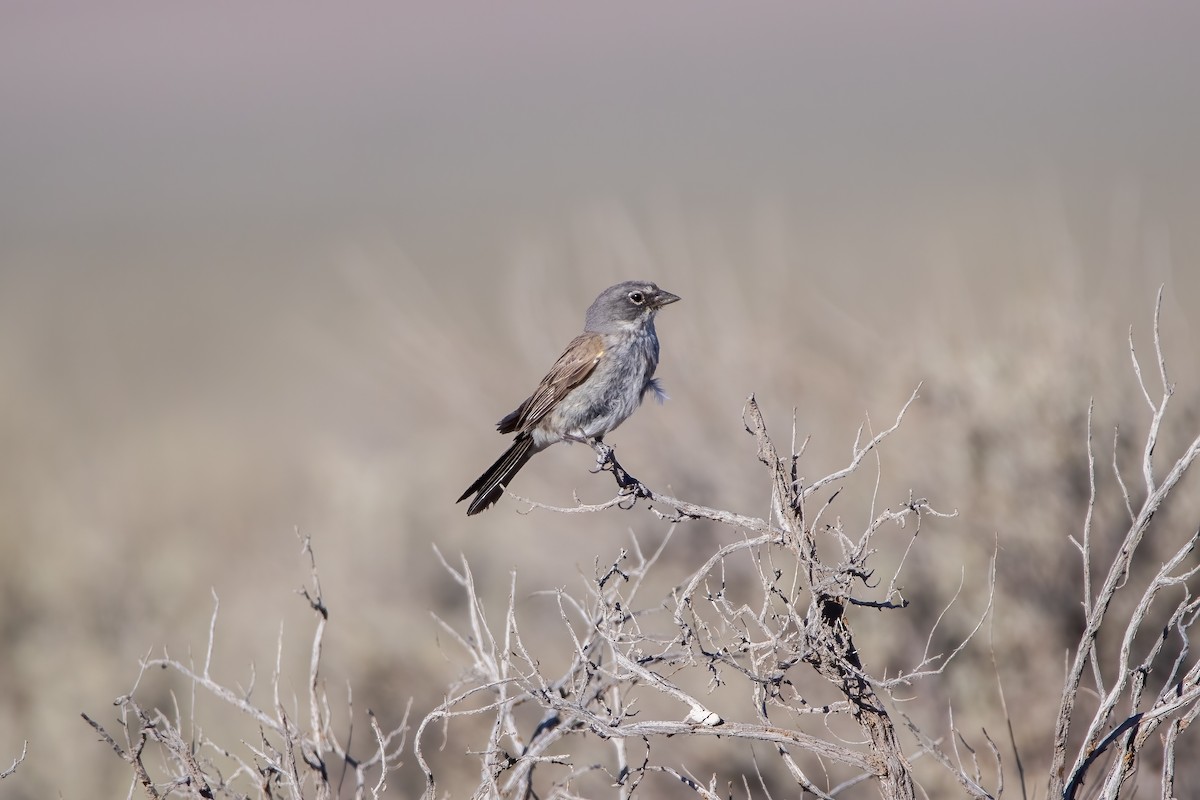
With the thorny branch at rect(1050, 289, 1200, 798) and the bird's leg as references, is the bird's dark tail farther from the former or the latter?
the thorny branch at rect(1050, 289, 1200, 798)

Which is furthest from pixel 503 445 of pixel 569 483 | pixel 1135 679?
pixel 1135 679

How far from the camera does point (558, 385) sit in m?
6.58

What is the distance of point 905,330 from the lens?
334 inches

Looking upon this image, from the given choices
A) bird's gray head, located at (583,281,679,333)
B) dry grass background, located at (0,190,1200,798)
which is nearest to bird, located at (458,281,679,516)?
bird's gray head, located at (583,281,679,333)

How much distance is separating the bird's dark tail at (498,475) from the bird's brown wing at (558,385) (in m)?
0.10

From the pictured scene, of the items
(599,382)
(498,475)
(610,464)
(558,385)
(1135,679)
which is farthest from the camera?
(558,385)

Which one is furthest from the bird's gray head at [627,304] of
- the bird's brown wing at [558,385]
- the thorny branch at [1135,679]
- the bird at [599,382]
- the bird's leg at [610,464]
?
the thorny branch at [1135,679]

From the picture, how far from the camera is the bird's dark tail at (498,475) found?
6.14m

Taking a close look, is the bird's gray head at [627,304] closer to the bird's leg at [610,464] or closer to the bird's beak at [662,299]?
the bird's beak at [662,299]

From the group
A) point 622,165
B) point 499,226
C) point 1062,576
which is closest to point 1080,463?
point 1062,576

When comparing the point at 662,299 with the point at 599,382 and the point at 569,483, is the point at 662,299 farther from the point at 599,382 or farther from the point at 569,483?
the point at 569,483

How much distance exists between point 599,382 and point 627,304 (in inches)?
17.5

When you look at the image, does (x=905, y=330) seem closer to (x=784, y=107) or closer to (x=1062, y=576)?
(x=1062, y=576)

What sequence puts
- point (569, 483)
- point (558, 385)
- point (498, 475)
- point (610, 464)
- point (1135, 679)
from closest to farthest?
point (1135, 679)
point (610, 464)
point (498, 475)
point (558, 385)
point (569, 483)
